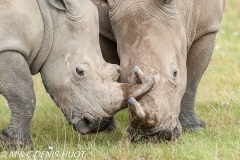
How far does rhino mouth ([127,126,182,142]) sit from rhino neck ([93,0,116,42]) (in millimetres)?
1445

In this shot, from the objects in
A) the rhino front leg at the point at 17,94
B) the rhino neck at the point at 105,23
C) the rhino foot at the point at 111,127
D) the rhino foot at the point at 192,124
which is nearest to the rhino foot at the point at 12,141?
the rhino front leg at the point at 17,94

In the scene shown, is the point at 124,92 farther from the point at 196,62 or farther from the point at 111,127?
the point at 196,62

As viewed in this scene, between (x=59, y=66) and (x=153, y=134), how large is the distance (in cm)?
126

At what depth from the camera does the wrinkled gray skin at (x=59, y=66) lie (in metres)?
7.95

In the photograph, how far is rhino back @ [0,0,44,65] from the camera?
25.9ft

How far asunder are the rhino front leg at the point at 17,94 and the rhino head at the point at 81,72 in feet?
1.19

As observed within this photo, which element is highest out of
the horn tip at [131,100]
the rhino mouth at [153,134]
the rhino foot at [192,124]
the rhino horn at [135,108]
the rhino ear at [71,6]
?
the rhino ear at [71,6]

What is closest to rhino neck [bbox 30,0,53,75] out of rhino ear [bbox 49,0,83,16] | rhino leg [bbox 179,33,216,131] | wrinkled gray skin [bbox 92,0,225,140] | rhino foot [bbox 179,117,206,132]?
rhino ear [bbox 49,0,83,16]

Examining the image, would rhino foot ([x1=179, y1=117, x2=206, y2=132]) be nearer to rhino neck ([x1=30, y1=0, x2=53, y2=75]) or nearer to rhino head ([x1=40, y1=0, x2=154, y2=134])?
rhino head ([x1=40, y1=0, x2=154, y2=134])

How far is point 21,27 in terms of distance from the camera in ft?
26.2

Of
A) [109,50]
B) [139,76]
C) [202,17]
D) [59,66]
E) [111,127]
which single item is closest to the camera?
[139,76]

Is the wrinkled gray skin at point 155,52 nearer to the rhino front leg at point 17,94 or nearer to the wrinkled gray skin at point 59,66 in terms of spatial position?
the wrinkled gray skin at point 59,66

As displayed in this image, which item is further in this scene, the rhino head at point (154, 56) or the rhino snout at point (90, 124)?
the rhino snout at point (90, 124)

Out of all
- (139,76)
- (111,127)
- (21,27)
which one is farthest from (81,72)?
(111,127)
